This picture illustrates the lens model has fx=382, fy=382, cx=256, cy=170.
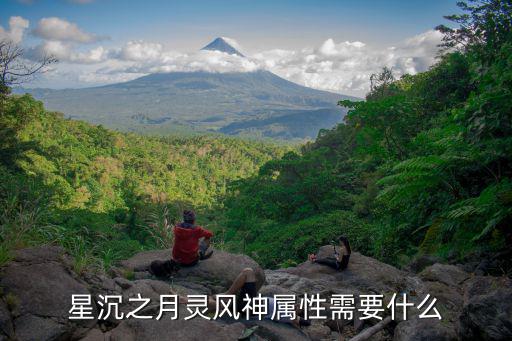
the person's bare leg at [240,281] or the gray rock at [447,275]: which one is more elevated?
the person's bare leg at [240,281]

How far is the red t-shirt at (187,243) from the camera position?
5953 mm

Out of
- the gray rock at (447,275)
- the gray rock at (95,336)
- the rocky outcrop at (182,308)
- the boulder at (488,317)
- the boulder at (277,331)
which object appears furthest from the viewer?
the gray rock at (447,275)

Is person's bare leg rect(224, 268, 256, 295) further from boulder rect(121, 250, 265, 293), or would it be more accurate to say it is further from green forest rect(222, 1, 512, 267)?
green forest rect(222, 1, 512, 267)

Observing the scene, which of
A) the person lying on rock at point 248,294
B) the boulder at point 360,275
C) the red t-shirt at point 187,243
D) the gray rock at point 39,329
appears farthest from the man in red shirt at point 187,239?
the boulder at point 360,275

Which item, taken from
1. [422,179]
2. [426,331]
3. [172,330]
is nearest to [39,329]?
[172,330]

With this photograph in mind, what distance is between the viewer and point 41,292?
392 centimetres

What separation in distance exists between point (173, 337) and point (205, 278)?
2.09 meters


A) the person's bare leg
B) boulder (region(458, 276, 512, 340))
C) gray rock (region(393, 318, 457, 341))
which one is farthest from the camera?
the person's bare leg

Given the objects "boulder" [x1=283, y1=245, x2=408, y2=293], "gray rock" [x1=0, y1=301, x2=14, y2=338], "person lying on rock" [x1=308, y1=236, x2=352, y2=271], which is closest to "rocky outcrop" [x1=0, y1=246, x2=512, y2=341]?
"gray rock" [x1=0, y1=301, x2=14, y2=338]

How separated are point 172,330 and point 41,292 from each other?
1393mm

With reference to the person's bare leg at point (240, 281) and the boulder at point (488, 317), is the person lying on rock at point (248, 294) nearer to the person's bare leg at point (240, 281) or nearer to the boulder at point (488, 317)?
the person's bare leg at point (240, 281)

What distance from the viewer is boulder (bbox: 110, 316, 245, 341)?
12.7 ft

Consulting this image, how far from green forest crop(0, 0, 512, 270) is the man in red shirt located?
1.04 metres

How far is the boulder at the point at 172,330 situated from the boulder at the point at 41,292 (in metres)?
0.41
